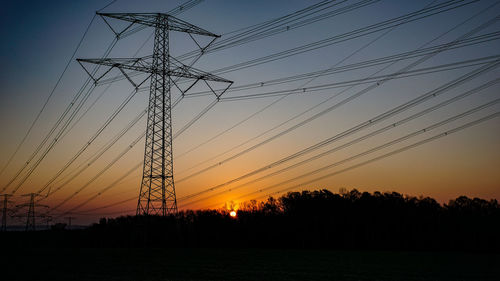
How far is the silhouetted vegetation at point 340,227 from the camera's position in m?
62.8

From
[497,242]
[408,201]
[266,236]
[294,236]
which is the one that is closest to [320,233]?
[294,236]

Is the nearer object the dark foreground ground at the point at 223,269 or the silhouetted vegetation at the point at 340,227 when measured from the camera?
the dark foreground ground at the point at 223,269

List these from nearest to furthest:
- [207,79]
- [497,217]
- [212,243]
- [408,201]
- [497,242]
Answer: [207,79]
[497,242]
[497,217]
[212,243]
[408,201]

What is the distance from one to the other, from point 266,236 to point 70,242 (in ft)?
133

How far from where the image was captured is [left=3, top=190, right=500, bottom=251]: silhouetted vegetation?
62750 mm

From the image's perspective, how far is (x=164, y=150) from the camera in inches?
1225

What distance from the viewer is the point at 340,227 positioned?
71125 millimetres

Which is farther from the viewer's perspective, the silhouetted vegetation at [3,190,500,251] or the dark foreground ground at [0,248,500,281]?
the silhouetted vegetation at [3,190,500,251]

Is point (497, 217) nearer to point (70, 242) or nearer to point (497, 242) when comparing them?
point (497, 242)

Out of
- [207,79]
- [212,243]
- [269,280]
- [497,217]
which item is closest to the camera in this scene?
[269,280]

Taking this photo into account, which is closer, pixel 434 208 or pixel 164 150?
pixel 164 150

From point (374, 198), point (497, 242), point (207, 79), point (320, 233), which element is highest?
point (207, 79)

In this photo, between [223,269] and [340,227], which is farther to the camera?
[340,227]

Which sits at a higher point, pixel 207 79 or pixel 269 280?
pixel 207 79
